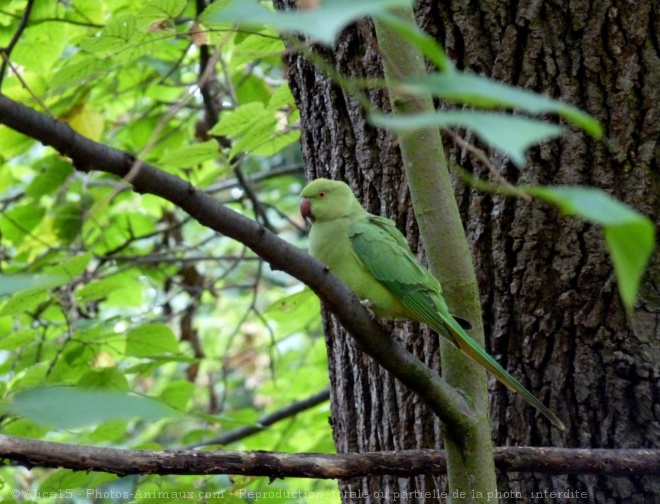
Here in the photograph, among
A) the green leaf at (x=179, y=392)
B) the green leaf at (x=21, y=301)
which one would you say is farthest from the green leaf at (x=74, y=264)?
the green leaf at (x=179, y=392)

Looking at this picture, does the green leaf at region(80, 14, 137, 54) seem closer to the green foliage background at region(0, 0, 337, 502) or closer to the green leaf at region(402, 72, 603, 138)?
the green foliage background at region(0, 0, 337, 502)

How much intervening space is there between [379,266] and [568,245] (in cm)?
55

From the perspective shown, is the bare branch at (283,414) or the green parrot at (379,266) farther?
the bare branch at (283,414)

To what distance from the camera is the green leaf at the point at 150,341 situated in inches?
107

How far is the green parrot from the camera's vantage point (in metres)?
1.91

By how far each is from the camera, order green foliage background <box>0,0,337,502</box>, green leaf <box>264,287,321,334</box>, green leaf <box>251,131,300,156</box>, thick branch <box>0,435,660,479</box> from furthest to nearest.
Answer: green leaf <box>264,287,321,334</box>, green leaf <box>251,131,300,156</box>, green foliage background <box>0,0,337,502</box>, thick branch <box>0,435,660,479</box>

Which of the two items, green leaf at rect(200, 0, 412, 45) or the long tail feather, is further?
the long tail feather

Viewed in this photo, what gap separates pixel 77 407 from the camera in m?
0.57

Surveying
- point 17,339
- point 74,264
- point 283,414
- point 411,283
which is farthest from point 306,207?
point 283,414

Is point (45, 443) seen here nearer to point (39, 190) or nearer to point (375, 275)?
point (375, 275)

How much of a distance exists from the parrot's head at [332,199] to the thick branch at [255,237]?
0.89m

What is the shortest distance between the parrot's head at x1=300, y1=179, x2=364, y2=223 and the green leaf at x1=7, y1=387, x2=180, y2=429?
1771mm

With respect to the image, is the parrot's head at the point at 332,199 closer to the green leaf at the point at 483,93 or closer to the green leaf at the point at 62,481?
the green leaf at the point at 62,481

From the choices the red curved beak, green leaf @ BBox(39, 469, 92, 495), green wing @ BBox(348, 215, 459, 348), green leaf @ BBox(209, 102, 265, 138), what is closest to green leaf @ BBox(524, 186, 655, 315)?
green wing @ BBox(348, 215, 459, 348)
